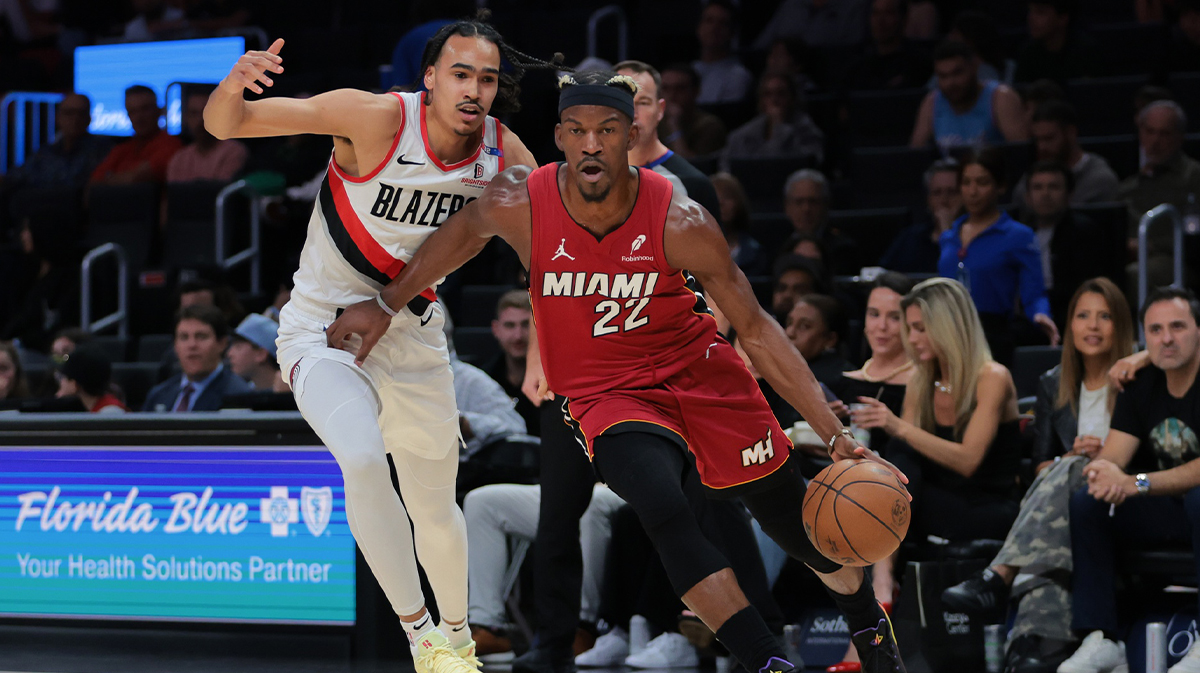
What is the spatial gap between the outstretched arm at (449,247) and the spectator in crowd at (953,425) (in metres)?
2.05

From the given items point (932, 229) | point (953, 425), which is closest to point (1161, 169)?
point (932, 229)

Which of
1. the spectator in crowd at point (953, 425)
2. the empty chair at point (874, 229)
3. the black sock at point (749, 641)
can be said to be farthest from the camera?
the empty chair at point (874, 229)

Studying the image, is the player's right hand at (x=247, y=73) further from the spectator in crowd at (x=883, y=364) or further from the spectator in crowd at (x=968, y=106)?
the spectator in crowd at (x=968, y=106)

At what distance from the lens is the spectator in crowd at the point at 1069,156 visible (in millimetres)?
7996

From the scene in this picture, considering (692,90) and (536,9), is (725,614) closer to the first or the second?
(692,90)

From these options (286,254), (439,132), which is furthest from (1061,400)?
(286,254)

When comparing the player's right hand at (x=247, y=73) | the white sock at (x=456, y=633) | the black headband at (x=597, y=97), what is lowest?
the white sock at (x=456, y=633)

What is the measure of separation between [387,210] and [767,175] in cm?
520

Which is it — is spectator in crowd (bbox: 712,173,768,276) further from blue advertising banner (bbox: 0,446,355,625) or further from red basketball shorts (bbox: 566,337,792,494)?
red basketball shorts (bbox: 566,337,792,494)

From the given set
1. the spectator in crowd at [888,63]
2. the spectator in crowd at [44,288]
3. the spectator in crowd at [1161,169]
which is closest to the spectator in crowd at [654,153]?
the spectator in crowd at [1161,169]

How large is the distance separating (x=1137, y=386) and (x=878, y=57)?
197 inches

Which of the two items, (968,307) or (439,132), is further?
(968,307)

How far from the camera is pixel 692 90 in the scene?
9789 millimetres

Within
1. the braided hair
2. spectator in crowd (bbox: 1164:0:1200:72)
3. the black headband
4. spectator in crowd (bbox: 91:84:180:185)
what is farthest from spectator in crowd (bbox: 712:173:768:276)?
spectator in crowd (bbox: 91:84:180:185)
